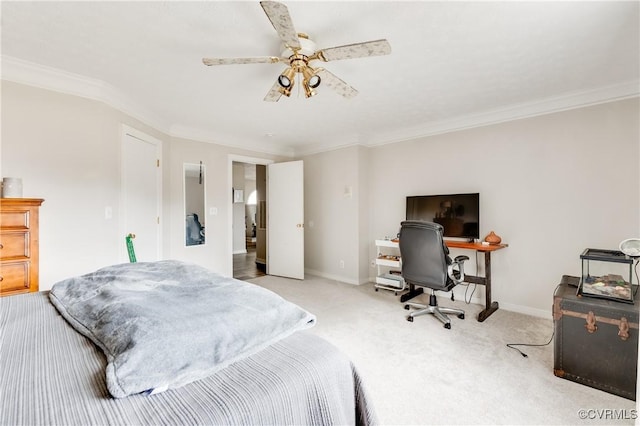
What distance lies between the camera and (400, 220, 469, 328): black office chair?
9.18 ft

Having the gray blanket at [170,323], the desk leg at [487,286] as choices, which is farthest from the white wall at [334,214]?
the gray blanket at [170,323]

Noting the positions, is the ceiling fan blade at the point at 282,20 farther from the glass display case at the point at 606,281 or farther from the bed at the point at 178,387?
the glass display case at the point at 606,281

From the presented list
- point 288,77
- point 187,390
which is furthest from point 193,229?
Answer: point 187,390

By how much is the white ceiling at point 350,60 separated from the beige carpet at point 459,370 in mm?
2340

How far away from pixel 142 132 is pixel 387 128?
3.19m

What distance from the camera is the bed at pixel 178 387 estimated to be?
2.18 ft

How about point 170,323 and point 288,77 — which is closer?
point 170,323

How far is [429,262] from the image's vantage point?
2.88 metres

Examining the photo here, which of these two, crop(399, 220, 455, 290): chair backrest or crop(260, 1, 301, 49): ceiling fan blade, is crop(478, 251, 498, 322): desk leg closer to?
crop(399, 220, 455, 290): chair backrest

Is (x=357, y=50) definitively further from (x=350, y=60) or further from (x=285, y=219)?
(x=285, y=219)

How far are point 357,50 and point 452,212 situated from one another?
2.65m

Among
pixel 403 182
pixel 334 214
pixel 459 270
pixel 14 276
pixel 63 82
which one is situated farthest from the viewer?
pixel 334 214

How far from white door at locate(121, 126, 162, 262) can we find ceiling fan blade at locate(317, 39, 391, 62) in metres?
2.49

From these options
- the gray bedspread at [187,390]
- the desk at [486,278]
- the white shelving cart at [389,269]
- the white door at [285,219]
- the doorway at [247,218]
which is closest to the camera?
the gray bedspread at [187,390]
